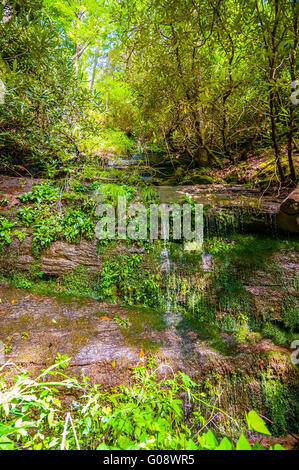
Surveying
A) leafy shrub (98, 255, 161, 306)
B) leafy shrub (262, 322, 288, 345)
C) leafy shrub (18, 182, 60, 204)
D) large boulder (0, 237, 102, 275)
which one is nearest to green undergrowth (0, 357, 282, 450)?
leafy shrub (98, 255, 161, 306)

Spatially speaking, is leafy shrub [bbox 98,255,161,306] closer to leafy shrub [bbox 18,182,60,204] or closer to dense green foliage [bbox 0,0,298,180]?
leafy shrub [bbox 18,182,60,204]

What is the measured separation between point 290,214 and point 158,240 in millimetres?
2816

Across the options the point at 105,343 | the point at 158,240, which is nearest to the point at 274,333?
the point at 158,240

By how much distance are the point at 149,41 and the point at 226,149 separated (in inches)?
140

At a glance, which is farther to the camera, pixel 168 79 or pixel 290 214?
pixel 168 79

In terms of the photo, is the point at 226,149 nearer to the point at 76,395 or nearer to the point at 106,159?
the point at 106,159

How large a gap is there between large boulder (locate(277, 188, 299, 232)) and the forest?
3 cm

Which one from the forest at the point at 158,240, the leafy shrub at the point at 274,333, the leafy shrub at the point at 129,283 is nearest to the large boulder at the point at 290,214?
the forest at the point at 158,240

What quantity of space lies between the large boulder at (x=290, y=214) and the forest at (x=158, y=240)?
28 millimetres

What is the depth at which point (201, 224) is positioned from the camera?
182 inches

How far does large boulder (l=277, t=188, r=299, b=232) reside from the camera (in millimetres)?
4004

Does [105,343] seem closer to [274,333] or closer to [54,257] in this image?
[54,257]

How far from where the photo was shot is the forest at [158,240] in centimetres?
250

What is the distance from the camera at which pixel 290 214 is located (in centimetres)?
409
